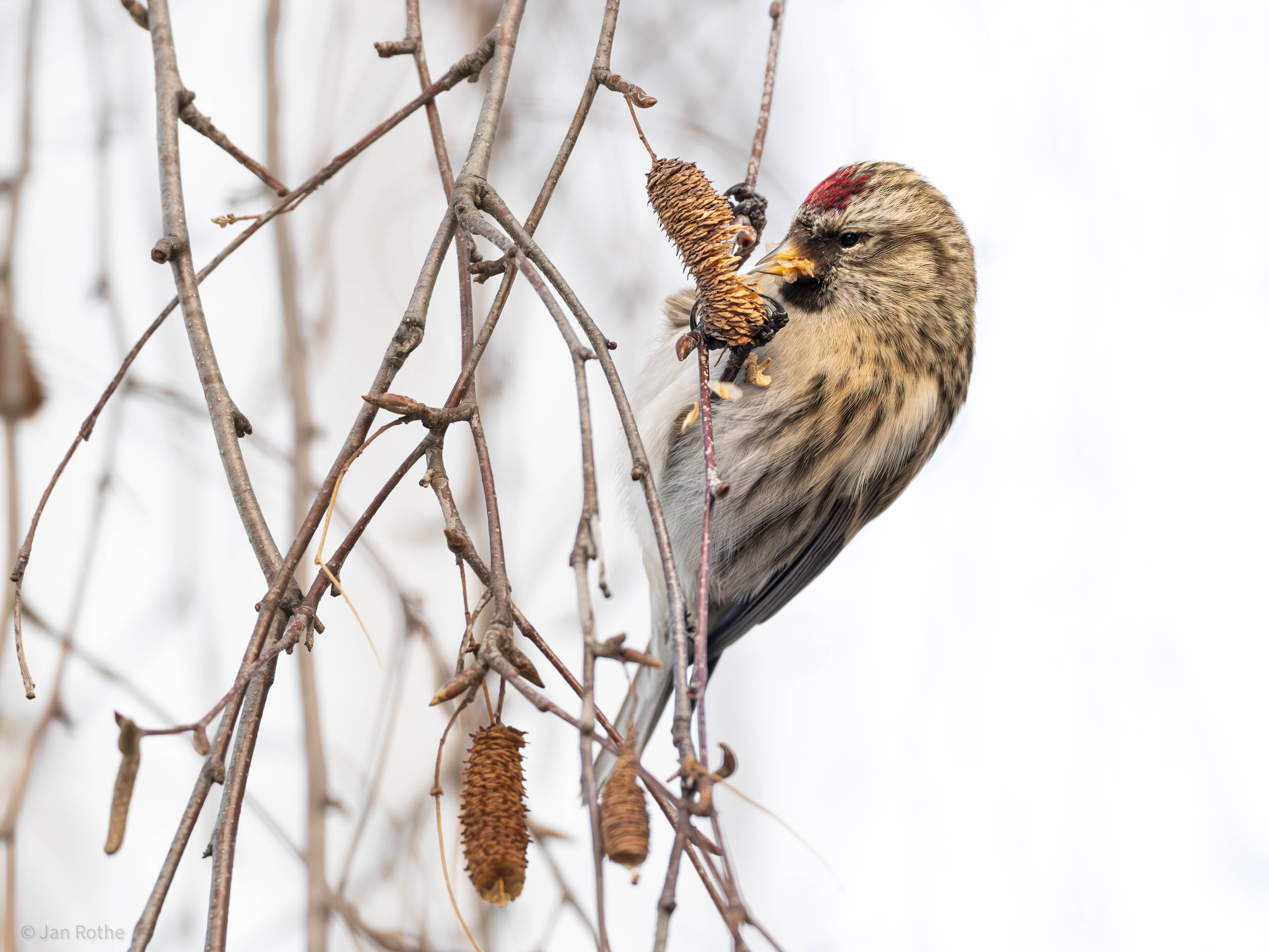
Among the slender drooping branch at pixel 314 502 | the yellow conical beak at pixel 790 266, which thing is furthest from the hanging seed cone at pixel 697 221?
the yellow conical beak at pixel 790 266

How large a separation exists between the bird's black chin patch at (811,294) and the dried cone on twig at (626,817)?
1.21 metres

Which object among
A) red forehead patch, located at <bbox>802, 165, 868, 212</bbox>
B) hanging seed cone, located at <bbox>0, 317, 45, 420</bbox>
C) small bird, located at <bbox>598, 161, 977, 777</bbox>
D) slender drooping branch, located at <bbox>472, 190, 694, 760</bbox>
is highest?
red forehead patch, located at <bbox>802, 165, 868, 212</bbox>

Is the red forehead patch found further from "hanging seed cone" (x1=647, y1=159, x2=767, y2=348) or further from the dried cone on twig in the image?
the dried cone on twig

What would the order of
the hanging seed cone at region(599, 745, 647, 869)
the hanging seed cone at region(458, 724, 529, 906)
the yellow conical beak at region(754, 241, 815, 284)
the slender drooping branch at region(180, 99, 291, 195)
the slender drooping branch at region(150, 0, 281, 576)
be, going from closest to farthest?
the hanging seed cone at region(599, 745, 647, 869)
the hanging seed cone at region(458, 724, 529, 906)
the slender drooping branch at region(150, 0, 281, 576)
the slender drooping branch at region(180, 99, 291, 195)
the yellow conical beak at region(754, 241, 815, 284)

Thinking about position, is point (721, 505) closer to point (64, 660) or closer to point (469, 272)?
point (469, 272)

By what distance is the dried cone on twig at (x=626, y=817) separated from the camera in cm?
65

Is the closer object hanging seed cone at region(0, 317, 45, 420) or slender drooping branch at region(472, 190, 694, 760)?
slender drooping branch at region(472, 190, 694, 760)

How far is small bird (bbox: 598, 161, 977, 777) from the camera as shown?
5.83 ft

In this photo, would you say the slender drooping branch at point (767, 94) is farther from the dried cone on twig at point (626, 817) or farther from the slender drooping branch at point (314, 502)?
the dried cone on twig at point (626, 817)

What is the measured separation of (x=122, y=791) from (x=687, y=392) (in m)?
1.25

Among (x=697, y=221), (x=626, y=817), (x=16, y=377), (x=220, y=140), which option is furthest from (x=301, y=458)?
(x=626, y=817)

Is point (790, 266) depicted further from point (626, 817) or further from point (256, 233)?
point (626, 817)

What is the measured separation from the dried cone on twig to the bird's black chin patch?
1210 mm

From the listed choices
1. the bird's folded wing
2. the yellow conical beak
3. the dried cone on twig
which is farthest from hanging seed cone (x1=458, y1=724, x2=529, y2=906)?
the bird's folded wing
